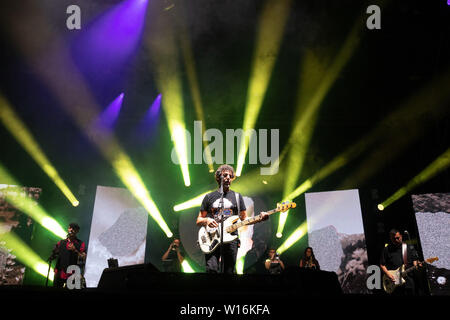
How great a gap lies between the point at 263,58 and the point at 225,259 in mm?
5691

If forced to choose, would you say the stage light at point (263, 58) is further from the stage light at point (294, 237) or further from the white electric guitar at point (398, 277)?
the white electric guitar at point (398, 277)

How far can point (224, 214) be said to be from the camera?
12.6 ft

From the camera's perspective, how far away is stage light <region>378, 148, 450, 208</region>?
8.04 meters

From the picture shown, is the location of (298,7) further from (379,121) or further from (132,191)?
(132,191)

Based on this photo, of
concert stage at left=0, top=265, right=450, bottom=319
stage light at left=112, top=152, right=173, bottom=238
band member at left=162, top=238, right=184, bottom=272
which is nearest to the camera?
concert stage at left=0, top=265, right=450, bottom=319

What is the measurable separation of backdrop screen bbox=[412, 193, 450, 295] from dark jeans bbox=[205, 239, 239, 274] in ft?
20.0

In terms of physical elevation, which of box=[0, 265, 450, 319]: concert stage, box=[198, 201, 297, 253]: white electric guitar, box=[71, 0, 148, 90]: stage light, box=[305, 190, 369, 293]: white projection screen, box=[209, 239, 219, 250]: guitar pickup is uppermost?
box=[71, 0, 148, 90]: stage light

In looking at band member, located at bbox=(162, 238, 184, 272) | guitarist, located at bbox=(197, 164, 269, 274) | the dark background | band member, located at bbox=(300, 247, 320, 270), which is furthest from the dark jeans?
the dark background

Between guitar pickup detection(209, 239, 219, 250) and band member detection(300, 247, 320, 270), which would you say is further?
band member detection(300, 247, 320, 270)

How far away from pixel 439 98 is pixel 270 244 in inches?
231

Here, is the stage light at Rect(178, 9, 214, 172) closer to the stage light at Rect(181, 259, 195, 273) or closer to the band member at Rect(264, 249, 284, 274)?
the stage light at Rect(181, 259, 195, 273)

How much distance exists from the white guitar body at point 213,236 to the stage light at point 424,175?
6198mm

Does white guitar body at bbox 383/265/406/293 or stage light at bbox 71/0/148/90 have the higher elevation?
stage light at bbox 71/0/148/90
